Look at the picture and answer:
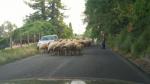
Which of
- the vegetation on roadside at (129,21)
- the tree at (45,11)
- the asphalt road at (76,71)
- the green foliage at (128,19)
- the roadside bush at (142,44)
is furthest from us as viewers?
the tree at (45,11)

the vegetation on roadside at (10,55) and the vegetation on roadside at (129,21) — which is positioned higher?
the vegetation on roadside at (129,21)

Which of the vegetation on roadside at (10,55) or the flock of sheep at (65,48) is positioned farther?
the flock of sheep at (65,48)

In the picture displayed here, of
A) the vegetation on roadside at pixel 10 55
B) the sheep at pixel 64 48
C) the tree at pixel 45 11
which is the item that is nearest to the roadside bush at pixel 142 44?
the vegetation on roadside at pixel 10 55

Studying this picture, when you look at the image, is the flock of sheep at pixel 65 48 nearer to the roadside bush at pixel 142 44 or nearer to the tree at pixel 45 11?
the roadside bush at pixel 142 44

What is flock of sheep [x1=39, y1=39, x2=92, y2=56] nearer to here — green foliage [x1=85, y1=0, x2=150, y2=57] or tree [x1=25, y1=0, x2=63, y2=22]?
green foliage [x1=85, y1=0, x2=150, y2=57]

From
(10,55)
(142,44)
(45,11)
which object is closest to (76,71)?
(142,44)

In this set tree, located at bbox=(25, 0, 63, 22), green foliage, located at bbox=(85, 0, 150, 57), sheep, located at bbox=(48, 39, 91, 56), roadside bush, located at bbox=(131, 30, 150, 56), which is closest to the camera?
green foliage, located at bbox=(85, 0, 150, 57)

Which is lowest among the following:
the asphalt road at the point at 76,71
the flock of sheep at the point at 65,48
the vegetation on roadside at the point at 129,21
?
the asphalt road at the point at 76,71

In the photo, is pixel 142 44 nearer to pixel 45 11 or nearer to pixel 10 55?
pixel 10 55

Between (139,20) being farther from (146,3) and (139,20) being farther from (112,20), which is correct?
(112,20)

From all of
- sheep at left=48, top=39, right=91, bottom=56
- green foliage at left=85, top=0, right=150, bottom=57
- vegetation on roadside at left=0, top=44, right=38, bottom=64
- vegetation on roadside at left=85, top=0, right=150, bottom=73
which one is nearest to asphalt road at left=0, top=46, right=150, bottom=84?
vegetation on roadside at left=85, top=0, right=150, bottom=73

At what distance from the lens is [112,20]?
43156mm

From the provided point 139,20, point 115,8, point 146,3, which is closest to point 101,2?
point 115,8

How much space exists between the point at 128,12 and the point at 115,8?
266cm
